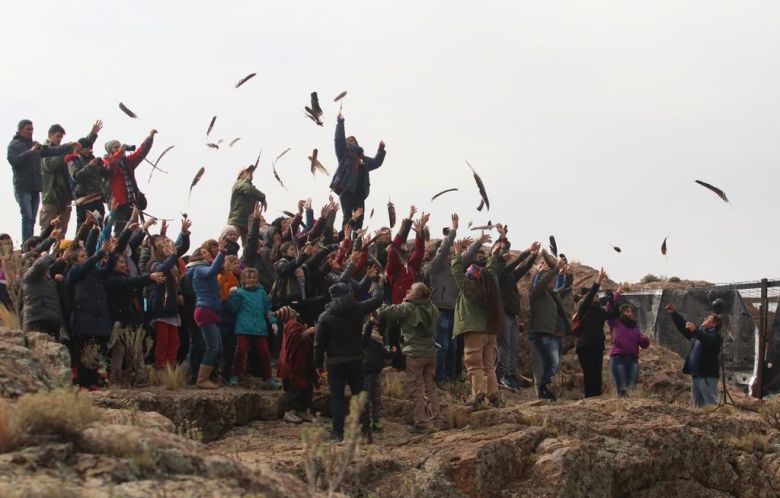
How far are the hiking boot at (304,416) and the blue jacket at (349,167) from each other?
6.33m

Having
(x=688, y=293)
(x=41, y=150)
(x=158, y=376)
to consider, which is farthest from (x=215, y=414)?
(x=688, y=293)

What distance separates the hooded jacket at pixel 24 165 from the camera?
713 inches

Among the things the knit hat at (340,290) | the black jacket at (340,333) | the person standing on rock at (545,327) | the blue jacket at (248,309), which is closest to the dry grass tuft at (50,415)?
the black jacket at (340,333)

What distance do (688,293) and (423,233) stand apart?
611 cm

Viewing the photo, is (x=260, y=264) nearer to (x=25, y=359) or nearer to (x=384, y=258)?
(x=384, y=258)

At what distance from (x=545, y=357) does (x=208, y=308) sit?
516 centimetres

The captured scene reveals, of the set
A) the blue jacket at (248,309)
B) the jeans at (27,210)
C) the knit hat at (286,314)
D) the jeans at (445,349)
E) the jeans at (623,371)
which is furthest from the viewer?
the jeans at (27,210)

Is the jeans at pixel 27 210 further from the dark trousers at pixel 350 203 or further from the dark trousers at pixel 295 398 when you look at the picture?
the dark trousers at pixel 295 398

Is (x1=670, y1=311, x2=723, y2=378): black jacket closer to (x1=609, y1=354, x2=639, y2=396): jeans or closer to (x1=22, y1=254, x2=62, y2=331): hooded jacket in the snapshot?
(x1=609, y1=354, x2=639, y2=396): jeans

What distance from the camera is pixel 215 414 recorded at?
14.5m

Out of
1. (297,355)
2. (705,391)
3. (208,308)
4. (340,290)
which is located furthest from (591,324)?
(208,308)

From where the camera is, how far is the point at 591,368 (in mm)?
17547

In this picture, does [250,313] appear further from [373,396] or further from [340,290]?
[340,290]

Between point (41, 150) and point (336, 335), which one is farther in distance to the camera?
point (41, 150)
